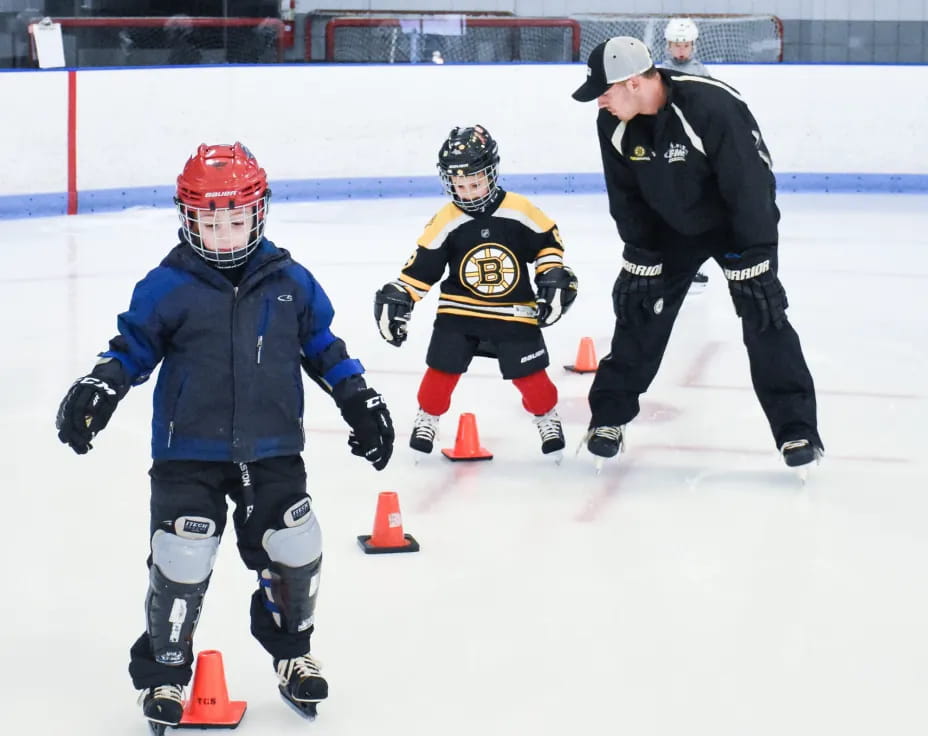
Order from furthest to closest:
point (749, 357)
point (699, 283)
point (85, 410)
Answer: point (699, 283) < point (749, 357) < point (85, 410)

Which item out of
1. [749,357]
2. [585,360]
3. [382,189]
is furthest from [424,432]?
[382,189]

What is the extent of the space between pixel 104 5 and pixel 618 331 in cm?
725

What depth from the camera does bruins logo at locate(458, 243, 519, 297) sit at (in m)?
4.42

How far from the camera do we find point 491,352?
455 centimetres

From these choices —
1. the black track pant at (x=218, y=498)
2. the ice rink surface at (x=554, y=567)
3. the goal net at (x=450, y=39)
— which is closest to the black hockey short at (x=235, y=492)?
the black track pant at (x=218, y=498)

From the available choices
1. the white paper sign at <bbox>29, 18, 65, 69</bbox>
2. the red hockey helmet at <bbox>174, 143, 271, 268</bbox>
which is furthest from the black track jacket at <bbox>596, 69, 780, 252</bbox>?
the white paper sign at <bbox>29, 18, 65, 69</bbox>

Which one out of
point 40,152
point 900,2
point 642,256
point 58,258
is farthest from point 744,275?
point 900,2

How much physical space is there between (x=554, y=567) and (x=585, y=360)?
2317 mm

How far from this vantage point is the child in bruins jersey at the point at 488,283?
171 inches

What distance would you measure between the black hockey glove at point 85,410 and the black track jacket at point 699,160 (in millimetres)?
1995

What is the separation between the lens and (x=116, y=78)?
34.3 feet

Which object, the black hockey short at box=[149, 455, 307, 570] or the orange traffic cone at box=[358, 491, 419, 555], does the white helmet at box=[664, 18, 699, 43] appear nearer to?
the orange traffic cone at box=[358, 491, 419, 555]

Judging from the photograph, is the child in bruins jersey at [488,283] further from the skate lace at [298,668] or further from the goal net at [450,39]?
the goal net at [450,39]

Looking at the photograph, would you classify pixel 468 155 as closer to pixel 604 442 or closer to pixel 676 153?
pixel 676 153
